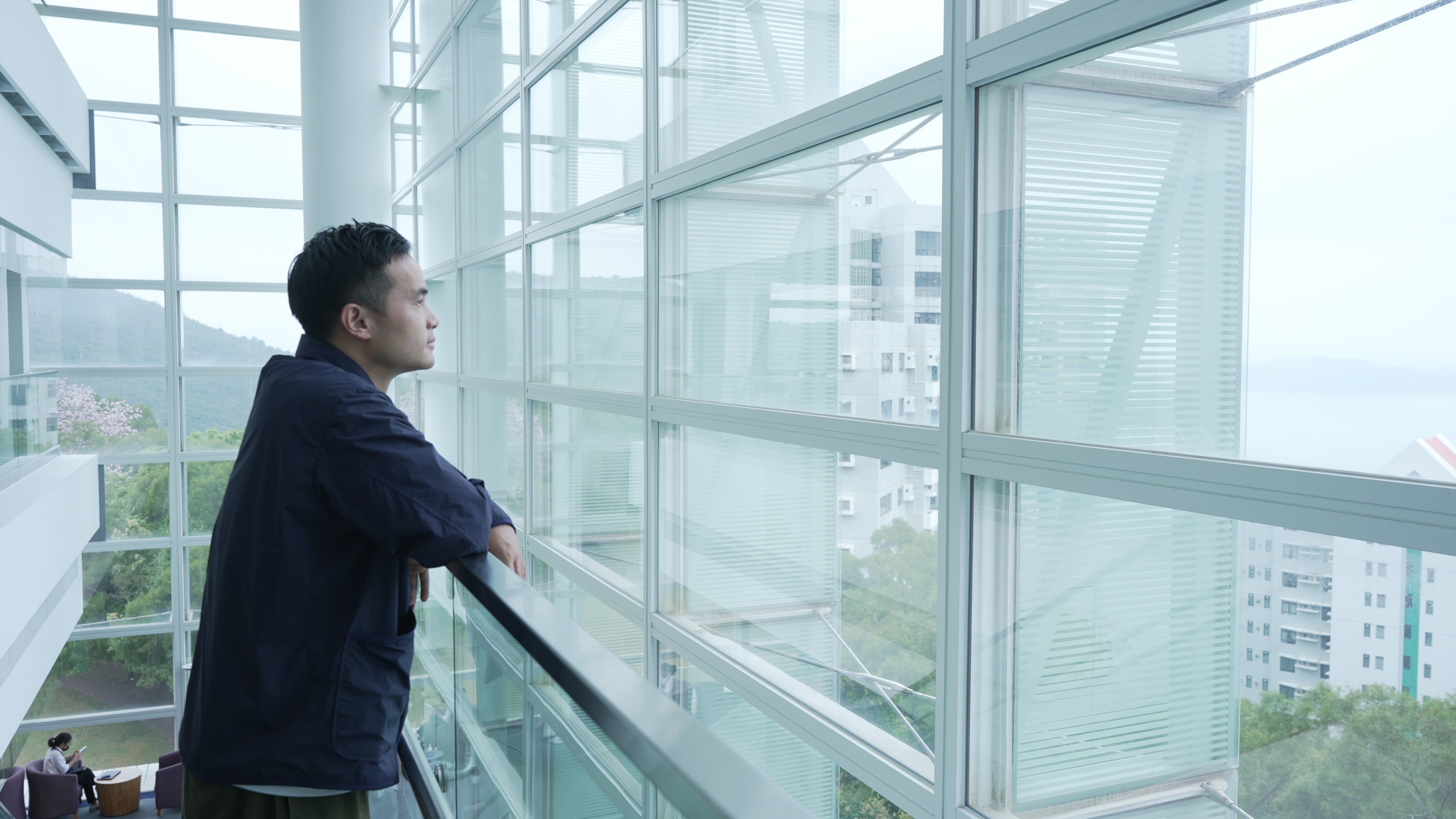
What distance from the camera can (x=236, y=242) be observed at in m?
12.5

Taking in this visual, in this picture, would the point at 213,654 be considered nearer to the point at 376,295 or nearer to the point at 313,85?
the point at 376,295

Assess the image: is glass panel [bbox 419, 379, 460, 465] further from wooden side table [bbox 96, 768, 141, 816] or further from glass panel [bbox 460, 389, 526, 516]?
wooden side table [bbox 96, 768, 141, 816]

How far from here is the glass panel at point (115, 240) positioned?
11.8m

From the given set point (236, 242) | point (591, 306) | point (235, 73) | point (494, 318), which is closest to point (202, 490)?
point (236, 242)

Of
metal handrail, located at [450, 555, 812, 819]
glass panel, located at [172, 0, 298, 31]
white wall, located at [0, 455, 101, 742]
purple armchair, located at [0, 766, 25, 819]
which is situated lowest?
purple armchair, located at [0, 766, 25, 819]

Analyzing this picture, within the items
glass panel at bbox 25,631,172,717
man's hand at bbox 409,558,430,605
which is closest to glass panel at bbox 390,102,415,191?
glass panel at bbox 25,631,172,717

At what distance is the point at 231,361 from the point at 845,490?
11674mm

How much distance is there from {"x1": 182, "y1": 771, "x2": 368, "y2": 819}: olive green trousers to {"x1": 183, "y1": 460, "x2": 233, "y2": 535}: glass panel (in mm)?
11994

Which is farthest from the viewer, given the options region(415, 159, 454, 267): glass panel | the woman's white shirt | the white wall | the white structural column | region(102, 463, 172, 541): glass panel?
region(102, 463, 172, 541): glass panel

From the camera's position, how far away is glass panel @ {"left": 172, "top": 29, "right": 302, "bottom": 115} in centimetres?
1227

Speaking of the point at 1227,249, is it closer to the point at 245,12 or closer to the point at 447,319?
the point at 447,319

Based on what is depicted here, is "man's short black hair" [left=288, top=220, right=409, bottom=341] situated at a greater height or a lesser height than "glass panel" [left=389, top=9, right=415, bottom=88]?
lesser

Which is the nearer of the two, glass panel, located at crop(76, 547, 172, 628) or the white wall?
the white wall

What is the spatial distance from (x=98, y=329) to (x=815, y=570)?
1186cm
